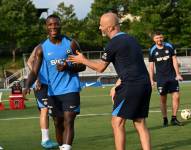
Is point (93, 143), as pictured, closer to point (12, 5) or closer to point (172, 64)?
point (172, 64)

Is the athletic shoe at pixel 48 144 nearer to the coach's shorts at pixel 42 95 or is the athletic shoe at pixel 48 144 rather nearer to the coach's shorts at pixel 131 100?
the coach's shorts at pixel 42 95

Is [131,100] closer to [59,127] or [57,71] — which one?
[57,71]

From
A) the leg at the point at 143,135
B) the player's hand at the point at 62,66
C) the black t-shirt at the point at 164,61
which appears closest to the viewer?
the leg at the point at 143,135

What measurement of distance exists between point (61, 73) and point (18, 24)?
53757mm

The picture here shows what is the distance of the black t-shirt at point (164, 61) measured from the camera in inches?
483

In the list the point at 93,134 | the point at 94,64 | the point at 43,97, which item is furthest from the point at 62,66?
the point at 93,134

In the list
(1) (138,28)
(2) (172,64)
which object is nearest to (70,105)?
(2) (172,64)

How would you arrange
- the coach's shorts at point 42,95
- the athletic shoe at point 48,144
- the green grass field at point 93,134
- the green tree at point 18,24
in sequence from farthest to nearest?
1. the green tree at point 18,24
2. the green grass field at point 93,134
3. the athletic shoe at point 48,144
4. the coach's shorts at point 42,95

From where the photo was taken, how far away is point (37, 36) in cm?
6034

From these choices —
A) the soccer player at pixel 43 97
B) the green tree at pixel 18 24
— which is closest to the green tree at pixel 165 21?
the green tree at pixel 18 24

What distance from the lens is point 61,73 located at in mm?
8258

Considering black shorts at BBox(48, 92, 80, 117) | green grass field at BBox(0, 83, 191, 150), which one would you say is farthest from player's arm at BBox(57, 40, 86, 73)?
green grass field at BBox(0, 83, 191, 150)

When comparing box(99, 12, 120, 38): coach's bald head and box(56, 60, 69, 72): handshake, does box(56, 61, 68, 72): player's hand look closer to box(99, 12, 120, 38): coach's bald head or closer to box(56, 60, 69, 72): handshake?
box(56, 60, 69, 72): handshake

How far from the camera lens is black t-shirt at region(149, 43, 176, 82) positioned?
1227 centimetres
